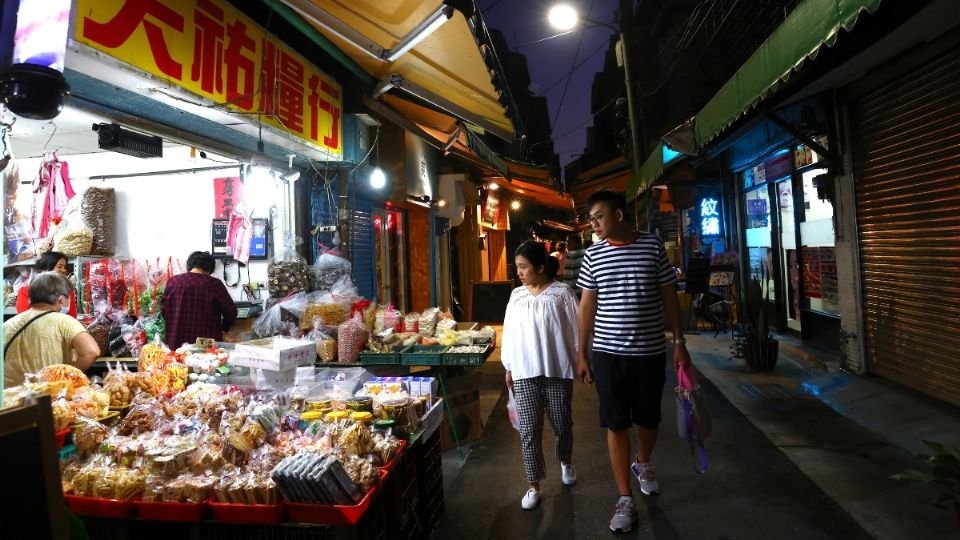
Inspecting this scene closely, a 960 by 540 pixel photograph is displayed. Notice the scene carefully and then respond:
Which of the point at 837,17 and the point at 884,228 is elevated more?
the point at 837,17

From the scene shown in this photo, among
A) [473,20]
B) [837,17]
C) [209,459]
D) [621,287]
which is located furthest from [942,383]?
[209,459]

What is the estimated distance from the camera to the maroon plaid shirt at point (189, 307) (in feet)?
18.1

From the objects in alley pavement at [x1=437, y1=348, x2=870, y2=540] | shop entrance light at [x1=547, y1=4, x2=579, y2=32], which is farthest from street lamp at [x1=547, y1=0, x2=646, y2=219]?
alley pavement at [x1=437, y1=348, x2=870, y2=540]

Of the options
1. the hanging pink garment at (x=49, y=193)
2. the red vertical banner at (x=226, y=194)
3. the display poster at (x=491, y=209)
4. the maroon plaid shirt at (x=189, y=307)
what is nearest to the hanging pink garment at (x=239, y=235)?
the red vertical banner at (x=226, y=194)

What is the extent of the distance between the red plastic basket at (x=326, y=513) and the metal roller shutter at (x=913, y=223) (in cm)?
597

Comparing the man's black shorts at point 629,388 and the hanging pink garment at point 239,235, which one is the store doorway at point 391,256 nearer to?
the hanging pink garment at point 239,235

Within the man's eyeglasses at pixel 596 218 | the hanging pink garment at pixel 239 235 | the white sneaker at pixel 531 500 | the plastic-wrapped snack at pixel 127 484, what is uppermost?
the hanging pink garment at pixel 239 235

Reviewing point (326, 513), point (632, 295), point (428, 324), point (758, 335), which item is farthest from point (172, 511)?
point (758, 335)

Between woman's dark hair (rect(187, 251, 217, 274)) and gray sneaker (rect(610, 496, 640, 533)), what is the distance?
15.8ft

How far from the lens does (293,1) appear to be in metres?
4.61

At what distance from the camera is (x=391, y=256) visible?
1017 cm

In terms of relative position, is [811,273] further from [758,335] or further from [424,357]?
[424,357]

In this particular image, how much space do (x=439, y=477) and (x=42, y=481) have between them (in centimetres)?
272

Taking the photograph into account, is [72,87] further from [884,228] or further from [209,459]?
[884,228]
